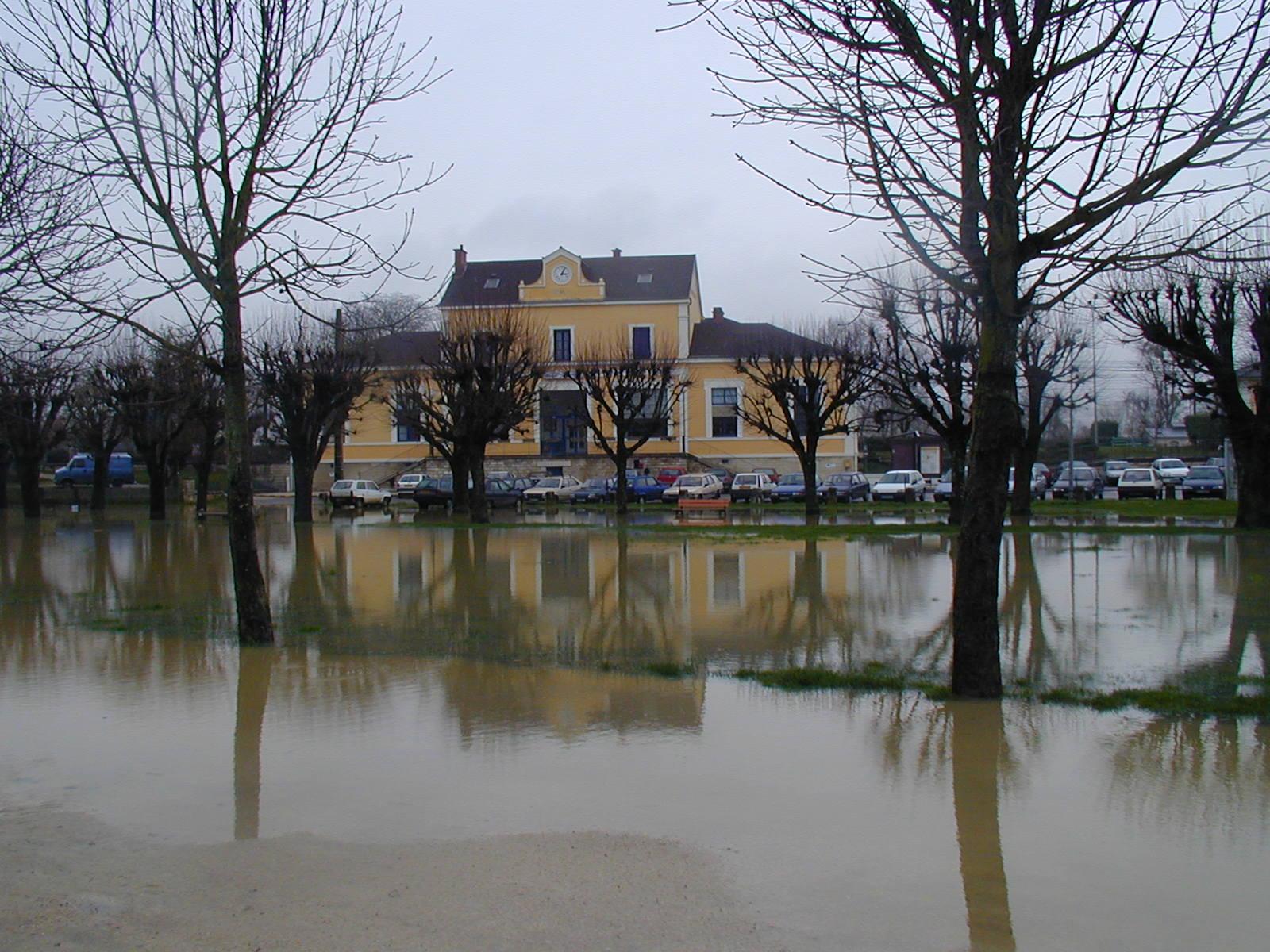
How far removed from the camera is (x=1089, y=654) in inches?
420

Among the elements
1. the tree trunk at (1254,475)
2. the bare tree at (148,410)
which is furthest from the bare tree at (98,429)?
the tree trunk at (1254,475)

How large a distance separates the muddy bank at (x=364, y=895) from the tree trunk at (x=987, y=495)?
3.79m

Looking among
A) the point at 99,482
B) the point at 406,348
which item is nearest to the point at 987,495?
the point at 99,482

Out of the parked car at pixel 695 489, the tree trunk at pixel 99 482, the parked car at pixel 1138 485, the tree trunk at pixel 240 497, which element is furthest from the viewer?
the parked car at pixel 1138 485

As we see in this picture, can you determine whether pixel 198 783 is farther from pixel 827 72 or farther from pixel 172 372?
pixel 172 372

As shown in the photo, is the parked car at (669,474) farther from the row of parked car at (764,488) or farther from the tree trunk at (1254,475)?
the tree trunk at (1254,475)

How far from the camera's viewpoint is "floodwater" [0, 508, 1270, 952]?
5.03 metres

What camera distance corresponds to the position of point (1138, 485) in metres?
47.5

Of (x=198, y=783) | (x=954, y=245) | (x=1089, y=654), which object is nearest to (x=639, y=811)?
(x=198, y=783)

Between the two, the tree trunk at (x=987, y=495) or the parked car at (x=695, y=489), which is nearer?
the tree trunk at (x=987, y=495)

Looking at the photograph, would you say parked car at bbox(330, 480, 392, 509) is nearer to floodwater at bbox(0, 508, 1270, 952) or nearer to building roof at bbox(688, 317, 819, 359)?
building roof at bbox(688, 317, 819, 359)

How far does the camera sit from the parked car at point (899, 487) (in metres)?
48.6

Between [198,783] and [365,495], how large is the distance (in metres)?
42.2

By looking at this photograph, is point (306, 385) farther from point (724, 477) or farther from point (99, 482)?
point (724, 477)
